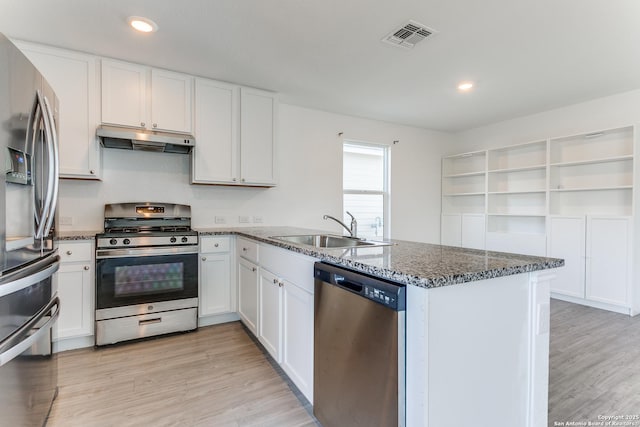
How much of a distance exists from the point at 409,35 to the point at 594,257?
134 inches

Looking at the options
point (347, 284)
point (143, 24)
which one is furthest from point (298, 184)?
point (347, 284)

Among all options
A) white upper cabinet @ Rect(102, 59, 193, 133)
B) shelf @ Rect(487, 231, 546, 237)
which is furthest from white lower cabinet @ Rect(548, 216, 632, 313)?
white upper cabinet @ Rect(102, 59, 193, 133)

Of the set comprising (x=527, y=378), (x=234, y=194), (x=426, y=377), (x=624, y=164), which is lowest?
(x=527, y=378)

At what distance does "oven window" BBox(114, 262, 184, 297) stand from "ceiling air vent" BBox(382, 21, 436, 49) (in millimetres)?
2601

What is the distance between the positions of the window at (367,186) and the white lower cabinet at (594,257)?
222 centimetres

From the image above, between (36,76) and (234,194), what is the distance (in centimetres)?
221

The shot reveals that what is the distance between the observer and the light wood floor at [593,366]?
69.8 inches

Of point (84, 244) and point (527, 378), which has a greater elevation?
point (84, 244)

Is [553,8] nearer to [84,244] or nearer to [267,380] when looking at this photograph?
[267,380]

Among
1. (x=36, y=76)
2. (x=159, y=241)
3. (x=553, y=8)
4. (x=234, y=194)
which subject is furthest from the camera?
(x=234, y=194)

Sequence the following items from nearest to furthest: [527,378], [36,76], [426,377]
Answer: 1. [426,377]
2. [527,378]
3. [36,76]

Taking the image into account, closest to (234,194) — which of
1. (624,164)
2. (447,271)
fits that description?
(447,271)

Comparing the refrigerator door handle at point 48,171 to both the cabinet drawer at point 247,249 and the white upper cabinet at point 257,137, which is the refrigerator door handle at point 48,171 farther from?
the white upper cabinet at point 257,137

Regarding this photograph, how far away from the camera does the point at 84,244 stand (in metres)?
2.42
